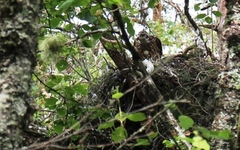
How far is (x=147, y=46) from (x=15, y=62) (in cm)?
185

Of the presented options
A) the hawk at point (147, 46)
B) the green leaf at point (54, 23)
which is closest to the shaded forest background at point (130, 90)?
the green leaf at point (54, 23)

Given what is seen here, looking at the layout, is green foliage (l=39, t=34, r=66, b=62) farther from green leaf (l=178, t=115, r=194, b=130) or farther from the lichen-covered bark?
green leaf (l=178, t=115, r=194, b=130)

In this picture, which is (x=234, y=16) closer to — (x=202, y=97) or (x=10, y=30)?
(x=202, y=97)

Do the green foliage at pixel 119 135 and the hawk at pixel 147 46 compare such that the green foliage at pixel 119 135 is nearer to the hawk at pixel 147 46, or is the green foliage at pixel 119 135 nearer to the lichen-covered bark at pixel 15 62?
the lichen-covered bark at pixel 15 62

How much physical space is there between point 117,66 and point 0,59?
1509 millimetres

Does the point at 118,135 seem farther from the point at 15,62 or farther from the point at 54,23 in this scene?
the point at 54,23

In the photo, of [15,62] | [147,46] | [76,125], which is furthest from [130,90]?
[147,46]

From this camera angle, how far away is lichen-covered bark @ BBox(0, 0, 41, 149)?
94cm

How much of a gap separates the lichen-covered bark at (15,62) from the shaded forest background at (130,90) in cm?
4

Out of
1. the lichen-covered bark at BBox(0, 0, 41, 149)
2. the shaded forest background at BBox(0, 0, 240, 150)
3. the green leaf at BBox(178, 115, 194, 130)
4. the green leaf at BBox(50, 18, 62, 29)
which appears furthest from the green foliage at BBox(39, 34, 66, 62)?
the green leaf at BBox(178, 115, 194, 130)

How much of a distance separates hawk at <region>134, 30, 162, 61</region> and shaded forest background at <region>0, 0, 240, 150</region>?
19cm

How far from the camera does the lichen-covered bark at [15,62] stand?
94 cm

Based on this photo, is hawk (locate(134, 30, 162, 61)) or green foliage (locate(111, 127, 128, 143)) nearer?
green foliage (locate(111, 127, 128, 143))

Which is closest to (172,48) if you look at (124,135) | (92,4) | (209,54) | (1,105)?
(209,54)
